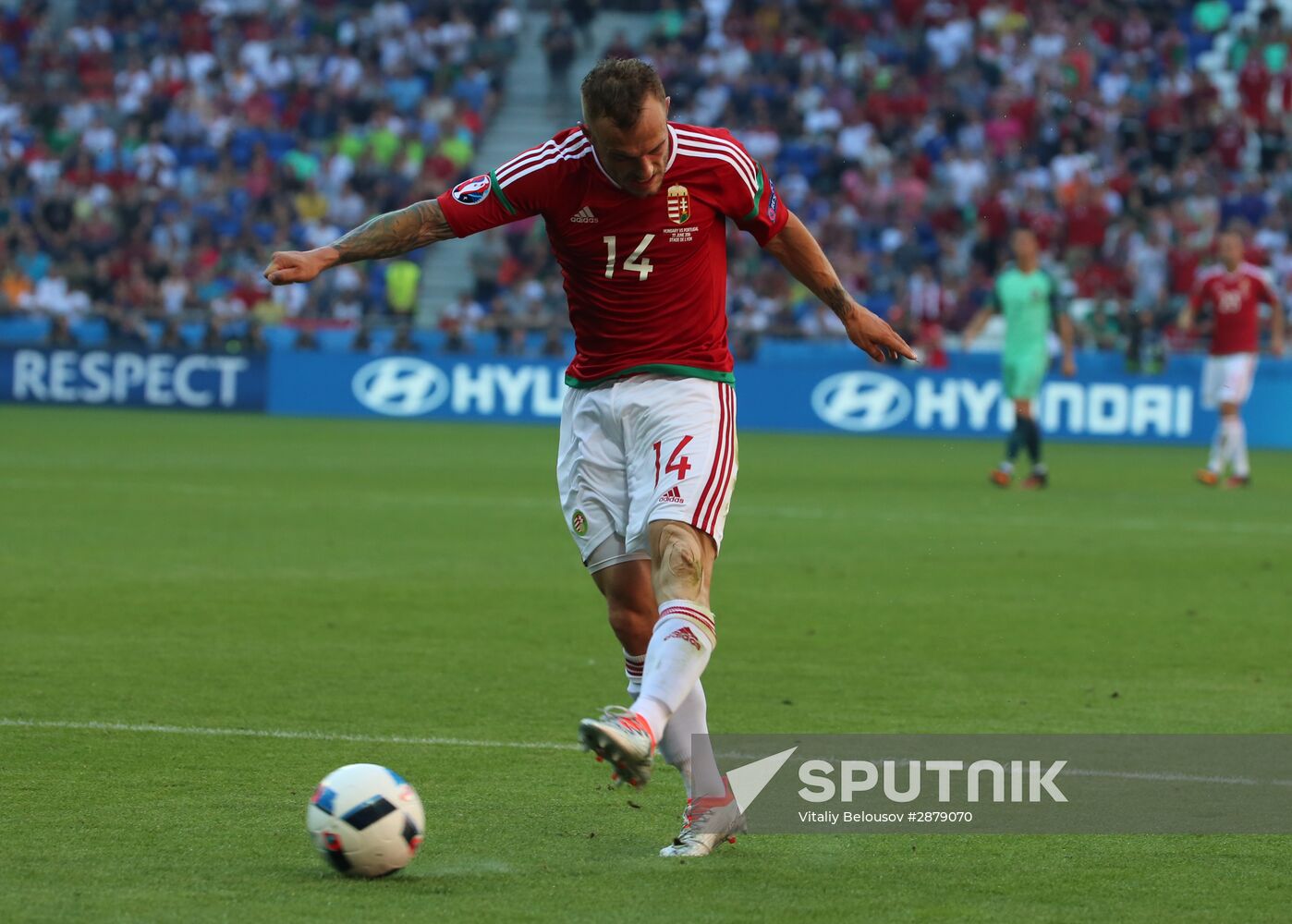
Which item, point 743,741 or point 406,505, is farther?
point 406,505

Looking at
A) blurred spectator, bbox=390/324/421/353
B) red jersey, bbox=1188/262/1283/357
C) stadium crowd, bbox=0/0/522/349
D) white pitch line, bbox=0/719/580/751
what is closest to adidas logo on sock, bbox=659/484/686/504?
white pitch line, bbox=0/719/580/751

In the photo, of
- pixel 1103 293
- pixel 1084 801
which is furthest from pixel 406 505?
pixel 1103 293

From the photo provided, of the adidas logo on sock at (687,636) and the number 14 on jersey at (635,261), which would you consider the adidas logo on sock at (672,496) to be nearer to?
the adidas logo on sock at (687,636)

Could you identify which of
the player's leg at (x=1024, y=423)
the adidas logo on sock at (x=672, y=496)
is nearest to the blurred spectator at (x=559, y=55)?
the player's leg at (x=1024, y=423)

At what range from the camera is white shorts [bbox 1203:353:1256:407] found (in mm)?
19344

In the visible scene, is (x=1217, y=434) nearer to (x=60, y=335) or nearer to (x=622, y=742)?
(x=622, y=742)

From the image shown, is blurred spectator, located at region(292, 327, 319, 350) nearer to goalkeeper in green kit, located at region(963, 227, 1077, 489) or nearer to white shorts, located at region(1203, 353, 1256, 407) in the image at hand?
goalkeeper in green kit, located at region(963, 227, 1077, 489)

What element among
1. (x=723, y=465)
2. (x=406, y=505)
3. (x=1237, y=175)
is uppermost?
(x=1237, y=175)

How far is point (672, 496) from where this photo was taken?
212 inches

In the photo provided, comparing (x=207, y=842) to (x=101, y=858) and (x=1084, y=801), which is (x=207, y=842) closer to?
(x=101, y=858)

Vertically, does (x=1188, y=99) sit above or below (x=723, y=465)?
above

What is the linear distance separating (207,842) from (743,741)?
2.15 m

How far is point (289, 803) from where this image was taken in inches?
226

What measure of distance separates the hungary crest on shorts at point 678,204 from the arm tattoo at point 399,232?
0.61 m
